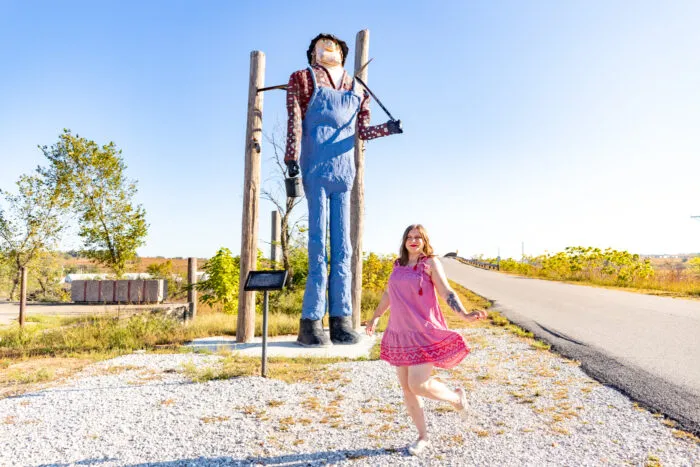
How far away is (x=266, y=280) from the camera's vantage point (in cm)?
498

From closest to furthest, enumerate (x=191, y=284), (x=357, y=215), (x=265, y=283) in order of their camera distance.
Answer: (x=265, y=283)
(x=357, y=215)
(x=191, y=284)

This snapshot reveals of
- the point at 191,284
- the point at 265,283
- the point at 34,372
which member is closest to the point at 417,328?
the point at 265,283

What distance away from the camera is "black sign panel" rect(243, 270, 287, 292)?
487 cm

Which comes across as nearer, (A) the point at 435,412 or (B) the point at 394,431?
(B) the point at 394,431

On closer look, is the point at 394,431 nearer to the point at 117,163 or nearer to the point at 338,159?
the point at 338,159

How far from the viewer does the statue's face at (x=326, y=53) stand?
6430mm

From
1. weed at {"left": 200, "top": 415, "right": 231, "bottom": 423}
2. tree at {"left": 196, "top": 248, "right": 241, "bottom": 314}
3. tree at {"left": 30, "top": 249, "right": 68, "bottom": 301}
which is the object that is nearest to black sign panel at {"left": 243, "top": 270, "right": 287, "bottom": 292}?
weed at {"left": 200, "top": 415, "right": 231, "bottom": 423}

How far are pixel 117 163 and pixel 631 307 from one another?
55.1 feet

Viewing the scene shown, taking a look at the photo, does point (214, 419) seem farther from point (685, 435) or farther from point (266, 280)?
point (685, 435)

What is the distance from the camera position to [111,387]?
4586mm

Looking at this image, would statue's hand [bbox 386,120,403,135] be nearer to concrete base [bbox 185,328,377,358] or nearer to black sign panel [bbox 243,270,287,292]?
black sign panel [bbox 243,270,287,292]

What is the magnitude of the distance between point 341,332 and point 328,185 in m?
1.94

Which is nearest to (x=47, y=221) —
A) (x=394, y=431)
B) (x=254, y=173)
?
(x=254, y=173)

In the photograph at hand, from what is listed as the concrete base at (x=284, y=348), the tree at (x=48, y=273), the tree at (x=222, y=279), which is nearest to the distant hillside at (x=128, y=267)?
the tree at (x=48, y=273)
